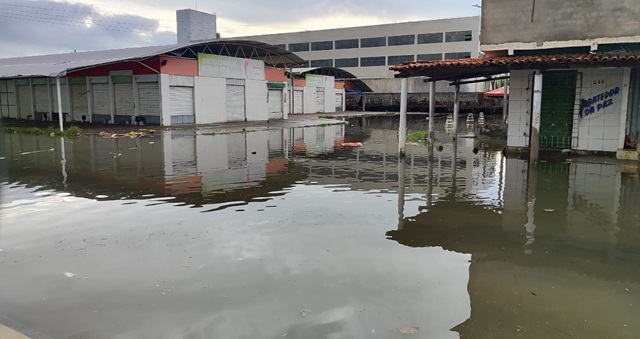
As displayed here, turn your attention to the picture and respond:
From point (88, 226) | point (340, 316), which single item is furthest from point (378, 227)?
point (88, 226)

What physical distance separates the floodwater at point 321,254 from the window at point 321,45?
63887mm

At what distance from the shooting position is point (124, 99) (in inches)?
1160

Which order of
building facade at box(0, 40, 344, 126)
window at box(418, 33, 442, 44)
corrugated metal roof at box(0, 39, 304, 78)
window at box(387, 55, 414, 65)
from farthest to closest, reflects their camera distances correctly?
window at box(387, 55, 414, 65), window at box(418, 33, 442, 44), building facade at box(0, 40, 344, 126), corrugated metal roof at box(0, 39, 304, 78)

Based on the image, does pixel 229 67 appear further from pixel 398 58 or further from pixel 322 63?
pixel 322 63

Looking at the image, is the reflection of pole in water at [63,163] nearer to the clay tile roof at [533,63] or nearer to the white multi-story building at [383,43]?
the clay tile roof at [533,63]

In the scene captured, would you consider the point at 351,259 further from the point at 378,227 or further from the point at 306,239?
the point at 378,227

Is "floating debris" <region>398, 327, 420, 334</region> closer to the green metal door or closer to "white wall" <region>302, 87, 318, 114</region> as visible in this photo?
the green metal door

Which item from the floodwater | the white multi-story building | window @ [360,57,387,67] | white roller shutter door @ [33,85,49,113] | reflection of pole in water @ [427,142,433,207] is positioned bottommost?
the floodwater

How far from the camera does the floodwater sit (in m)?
4.14

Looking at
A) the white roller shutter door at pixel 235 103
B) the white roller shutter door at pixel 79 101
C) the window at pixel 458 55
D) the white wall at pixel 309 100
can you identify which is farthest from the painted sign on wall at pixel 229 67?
the window at pixel 458 55

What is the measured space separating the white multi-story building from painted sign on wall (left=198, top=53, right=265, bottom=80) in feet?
117

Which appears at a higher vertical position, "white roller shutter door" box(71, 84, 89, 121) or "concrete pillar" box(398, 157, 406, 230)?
"white roller shutter door" box(71, 84, 89, 121)

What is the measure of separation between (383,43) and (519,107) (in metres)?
55.6

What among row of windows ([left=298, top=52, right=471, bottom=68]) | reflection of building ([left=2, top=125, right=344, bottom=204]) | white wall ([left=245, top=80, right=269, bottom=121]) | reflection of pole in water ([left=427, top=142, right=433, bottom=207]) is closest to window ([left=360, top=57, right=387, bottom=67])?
row of windows ([left=298, top=52, right=471, bottom=68])
